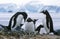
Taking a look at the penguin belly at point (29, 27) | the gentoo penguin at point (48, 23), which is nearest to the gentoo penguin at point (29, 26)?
the penguin belly at point (29, 27)

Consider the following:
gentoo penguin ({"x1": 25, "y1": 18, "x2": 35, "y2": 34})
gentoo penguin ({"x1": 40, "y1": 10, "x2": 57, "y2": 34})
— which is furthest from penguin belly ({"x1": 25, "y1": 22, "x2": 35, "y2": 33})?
gentoo penguin ({"x1": 40, "y1": 10, "x2": 57, "y2": 34})

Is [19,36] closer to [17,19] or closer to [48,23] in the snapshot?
[17,19]

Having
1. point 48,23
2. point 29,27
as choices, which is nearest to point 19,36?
point 29,27

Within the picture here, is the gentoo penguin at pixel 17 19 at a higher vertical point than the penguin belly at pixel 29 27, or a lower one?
higher

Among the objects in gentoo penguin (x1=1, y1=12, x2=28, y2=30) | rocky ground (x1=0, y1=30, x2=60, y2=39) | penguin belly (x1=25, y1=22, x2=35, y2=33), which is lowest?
rocky ground (x1=0, y1=30, x2=60, y2=39)

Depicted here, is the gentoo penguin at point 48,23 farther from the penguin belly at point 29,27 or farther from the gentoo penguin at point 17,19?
the gentoo penguin at point 17,19

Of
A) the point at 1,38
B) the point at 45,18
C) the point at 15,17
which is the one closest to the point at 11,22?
the point at 15,17

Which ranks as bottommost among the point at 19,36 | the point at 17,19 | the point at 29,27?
the point at 19,36

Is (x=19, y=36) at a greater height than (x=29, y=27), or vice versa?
(x=29, y=27)

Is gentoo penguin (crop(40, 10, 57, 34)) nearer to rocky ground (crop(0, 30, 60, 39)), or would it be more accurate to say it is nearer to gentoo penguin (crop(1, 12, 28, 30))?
rocky ground (crop(0, 30, 60, 39))

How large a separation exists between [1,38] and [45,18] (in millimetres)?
654

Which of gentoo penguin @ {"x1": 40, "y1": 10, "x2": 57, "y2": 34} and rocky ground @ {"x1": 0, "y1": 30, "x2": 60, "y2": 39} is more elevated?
gentoo penguin @ {"x1": 40, "y1": 10, "x2": 57, "y2": 34}

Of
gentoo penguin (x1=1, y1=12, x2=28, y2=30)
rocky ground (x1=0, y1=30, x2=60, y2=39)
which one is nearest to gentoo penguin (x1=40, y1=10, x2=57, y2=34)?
rocky ground (x1=0, y1=30, x2=60, y2=39)

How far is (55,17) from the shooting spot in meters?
2.51
